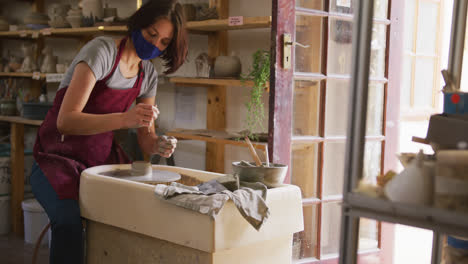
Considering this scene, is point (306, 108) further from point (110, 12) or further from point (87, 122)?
point (110, 12)

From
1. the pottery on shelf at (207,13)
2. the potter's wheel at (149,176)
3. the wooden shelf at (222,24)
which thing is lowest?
the potter's wheel at (149,176)

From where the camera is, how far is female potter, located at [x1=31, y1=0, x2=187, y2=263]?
2.07m

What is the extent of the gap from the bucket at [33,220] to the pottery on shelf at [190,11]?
1657mm

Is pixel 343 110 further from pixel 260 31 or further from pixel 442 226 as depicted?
pixel 442 226

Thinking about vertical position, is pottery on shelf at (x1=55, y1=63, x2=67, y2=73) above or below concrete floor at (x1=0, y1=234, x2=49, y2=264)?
above

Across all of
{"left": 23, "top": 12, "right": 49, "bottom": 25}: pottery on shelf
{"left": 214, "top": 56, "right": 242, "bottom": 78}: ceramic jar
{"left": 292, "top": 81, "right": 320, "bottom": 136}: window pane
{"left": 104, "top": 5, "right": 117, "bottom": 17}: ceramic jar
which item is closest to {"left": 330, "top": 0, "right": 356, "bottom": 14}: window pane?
{"left": 292, "top": 81, "right": 320, "bottom": 136}: window pane

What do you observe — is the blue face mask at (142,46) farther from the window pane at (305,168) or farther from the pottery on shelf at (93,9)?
the pottery on shelf at (93,9)

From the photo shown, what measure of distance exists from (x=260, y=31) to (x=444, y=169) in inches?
94.0

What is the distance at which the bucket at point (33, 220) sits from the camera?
145 inches

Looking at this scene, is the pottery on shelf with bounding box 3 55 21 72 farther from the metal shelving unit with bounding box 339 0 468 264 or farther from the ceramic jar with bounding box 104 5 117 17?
the metal shelving unit with bounding box 339 0 468 264

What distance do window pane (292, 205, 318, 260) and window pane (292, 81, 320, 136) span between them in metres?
0.43

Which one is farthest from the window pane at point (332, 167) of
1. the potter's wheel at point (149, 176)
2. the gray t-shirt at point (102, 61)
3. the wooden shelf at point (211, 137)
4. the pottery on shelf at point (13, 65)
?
the pottery on shelf at point (13, 65)

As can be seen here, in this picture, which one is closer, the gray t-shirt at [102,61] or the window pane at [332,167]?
the gray t-shirt at [102,61]

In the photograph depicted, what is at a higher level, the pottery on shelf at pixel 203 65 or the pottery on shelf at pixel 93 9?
the pottery on shelf at pixel 93 9
